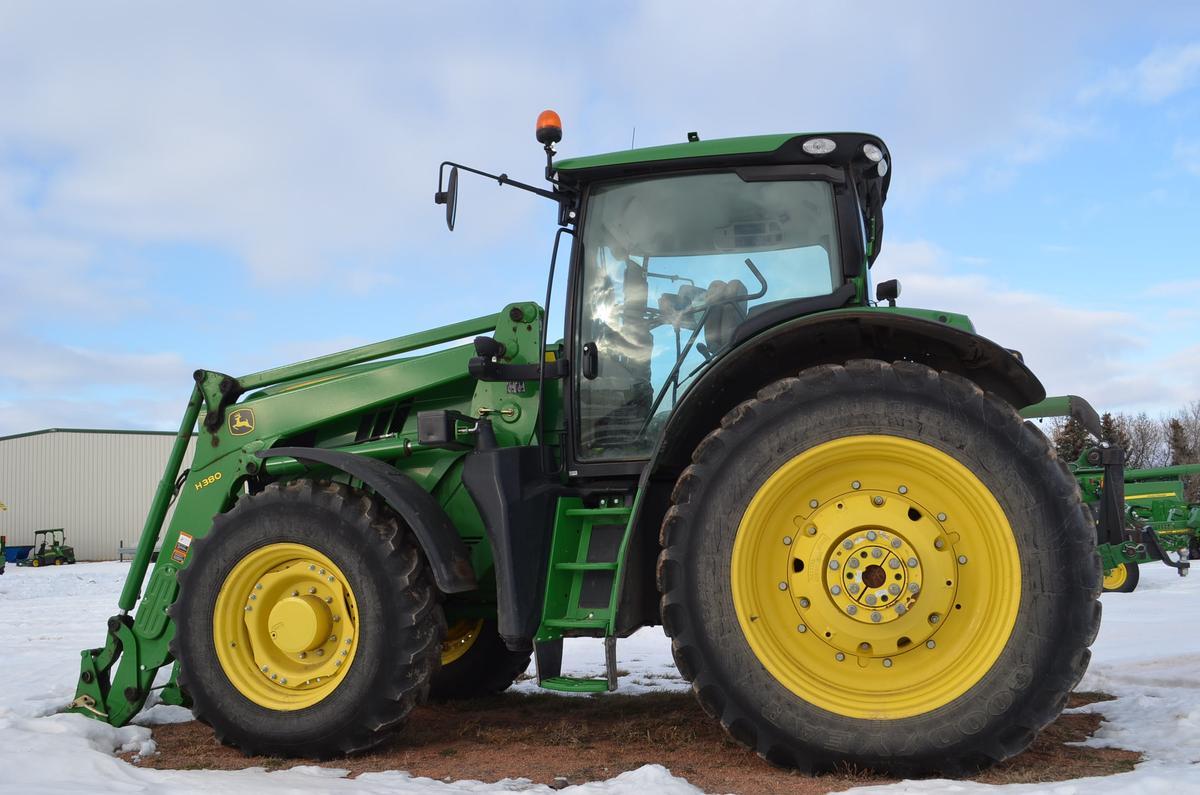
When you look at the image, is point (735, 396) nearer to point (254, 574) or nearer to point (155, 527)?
point (254, 574)

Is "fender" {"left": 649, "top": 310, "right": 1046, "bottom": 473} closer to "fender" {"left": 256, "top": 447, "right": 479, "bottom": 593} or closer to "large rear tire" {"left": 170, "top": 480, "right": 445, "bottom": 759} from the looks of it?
"fender" {"left": 256, "top": 447, "right": 479, "bottom": 593}

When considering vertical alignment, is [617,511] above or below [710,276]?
below

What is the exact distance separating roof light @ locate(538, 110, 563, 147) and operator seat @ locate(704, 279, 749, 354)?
980 mm

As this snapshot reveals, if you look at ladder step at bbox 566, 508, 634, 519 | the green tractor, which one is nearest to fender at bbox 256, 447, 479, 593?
the green tractor

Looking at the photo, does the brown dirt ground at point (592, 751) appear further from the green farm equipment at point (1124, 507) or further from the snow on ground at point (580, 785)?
the green farm equipment at point (1124, 507)

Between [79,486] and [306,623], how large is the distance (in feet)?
125

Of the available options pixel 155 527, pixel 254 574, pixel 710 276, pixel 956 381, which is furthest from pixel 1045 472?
pixel 155 527

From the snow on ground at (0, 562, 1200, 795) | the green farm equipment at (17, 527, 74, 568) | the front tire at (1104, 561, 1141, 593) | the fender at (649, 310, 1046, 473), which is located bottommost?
the green farm equipment at (17, 527, 74, 568)

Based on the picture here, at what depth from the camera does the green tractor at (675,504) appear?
126 inches

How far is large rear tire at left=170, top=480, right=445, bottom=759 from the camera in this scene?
3.89m

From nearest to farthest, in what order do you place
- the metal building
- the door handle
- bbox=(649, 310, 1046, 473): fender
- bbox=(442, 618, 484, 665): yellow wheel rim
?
bbox=(649, 310, 1046, 473): fender → the door handle → bbox=(442, 618, 484, 665): yellow wheel rim → the metal building

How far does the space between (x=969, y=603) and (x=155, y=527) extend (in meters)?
3.95

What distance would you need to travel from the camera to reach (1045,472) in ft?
10.4

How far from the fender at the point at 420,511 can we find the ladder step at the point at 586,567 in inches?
17.6
